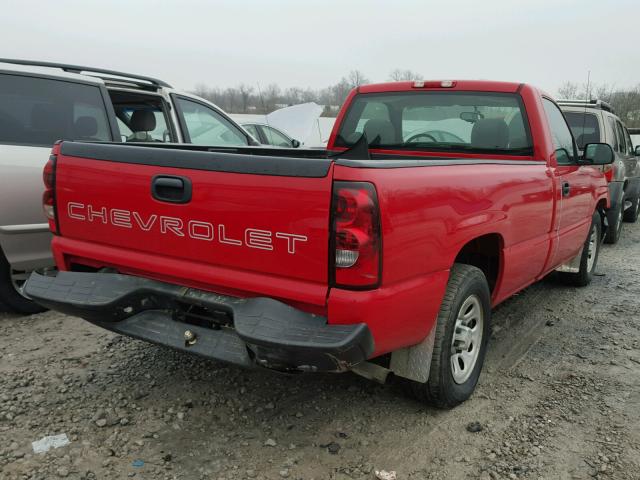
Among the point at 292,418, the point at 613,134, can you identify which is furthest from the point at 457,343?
the point at 613,134

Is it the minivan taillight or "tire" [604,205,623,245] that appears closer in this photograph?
the minivan taillight

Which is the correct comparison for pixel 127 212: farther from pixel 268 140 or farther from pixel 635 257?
pixel 268 140

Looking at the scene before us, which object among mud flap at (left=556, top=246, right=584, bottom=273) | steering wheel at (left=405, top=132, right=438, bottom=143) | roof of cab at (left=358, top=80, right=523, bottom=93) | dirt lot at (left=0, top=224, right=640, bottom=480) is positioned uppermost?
roof of cab at (left=358, top=80, right=523, bottom=93)

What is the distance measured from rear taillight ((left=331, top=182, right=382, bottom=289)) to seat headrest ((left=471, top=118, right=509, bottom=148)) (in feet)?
6.76

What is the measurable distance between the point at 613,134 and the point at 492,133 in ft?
16.5

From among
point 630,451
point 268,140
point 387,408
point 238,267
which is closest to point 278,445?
point 387,408

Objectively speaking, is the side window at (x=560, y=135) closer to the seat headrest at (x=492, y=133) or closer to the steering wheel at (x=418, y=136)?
the seat headrest at (x=492, y=133)

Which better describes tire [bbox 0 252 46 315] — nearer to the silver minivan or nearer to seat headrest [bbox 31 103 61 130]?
the silver minivan

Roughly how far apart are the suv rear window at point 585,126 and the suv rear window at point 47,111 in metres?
5.98

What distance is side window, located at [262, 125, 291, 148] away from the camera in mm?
11005

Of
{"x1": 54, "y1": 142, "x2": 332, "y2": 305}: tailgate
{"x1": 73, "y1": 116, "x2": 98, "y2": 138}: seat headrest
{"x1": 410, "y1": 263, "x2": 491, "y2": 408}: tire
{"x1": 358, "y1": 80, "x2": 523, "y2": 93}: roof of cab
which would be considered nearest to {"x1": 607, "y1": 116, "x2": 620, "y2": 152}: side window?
{"x1": 358, "y1": 80, "x2": 523, "y2": 93}: roof of cab

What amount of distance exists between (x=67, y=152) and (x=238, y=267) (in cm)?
120

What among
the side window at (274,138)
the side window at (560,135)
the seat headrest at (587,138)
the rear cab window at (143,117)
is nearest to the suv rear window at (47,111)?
the rear cab window at (143,117)

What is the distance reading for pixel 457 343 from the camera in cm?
298
